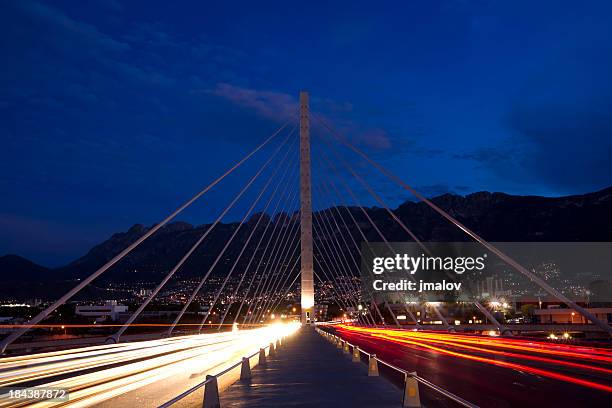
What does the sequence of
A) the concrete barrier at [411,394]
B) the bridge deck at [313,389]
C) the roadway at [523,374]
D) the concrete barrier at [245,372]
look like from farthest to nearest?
the concrete barrier at [245,372]
the roadway at [523,374]
the bridge deck at [313,389]
the concrete barrier at [411,394]

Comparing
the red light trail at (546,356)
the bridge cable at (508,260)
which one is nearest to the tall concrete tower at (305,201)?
the bridge cable at (508,260)

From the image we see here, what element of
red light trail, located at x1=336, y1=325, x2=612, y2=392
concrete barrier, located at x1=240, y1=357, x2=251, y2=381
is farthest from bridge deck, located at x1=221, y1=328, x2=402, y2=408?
red light trail, located at x1=336, y1=325, x2=612, y2=392

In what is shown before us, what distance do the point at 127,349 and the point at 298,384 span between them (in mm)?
10164

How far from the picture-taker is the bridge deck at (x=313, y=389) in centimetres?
1370

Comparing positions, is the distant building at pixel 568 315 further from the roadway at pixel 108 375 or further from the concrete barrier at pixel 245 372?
the concrete barrier at pixel 245 372

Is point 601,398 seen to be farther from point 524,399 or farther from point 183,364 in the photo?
point 183,364

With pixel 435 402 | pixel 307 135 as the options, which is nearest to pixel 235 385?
pixel 435 402

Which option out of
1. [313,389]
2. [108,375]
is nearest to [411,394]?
[313,389]

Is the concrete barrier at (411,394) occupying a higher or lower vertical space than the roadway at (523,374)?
higher

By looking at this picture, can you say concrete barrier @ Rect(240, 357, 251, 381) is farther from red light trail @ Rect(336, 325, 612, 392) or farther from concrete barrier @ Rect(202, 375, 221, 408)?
red light trail @ Rect(336, 325, 612, 392)

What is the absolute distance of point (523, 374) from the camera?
21.1 m

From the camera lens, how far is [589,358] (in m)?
25.7

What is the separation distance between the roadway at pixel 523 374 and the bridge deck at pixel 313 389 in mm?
1312

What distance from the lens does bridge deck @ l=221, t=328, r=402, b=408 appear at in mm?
13703
